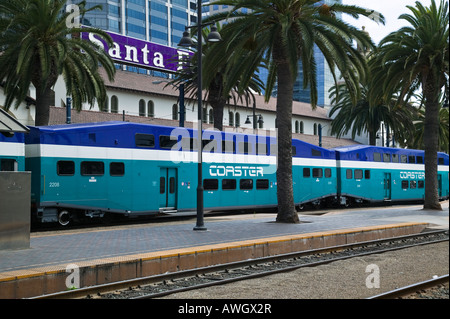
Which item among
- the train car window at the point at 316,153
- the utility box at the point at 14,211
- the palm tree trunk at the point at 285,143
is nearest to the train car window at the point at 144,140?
the palm tree trunk at the point at 285,143

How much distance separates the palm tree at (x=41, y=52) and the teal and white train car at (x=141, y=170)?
534 cm

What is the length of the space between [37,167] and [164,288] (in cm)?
1120

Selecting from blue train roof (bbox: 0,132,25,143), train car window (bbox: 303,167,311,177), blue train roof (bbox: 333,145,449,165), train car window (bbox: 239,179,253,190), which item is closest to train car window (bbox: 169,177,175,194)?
train car window (bbox: 239,179,253,190)

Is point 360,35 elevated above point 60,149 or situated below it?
above

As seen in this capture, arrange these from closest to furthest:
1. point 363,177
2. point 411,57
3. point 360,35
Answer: point 360,35, point 411,57, point 363,177

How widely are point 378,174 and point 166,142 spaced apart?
62.5ft

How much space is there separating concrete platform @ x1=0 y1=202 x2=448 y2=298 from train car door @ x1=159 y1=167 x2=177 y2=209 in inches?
191

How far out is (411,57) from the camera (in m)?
28.2

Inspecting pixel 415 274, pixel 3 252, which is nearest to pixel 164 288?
pixel 3 252

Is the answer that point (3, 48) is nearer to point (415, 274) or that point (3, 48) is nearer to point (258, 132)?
point (258, 132)

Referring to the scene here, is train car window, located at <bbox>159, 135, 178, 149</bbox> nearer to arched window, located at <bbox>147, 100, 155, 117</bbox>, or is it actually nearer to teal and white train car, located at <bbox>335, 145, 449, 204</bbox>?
teal and white train car, located at <bbox>335, 145, 449, 204</bbox>

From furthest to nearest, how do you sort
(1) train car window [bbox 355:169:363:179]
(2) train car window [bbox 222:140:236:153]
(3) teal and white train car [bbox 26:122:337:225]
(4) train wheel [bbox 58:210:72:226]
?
1. (1) train car window [bbox 355:169:363:179]
2. (2) train car window [bbox 222:140:236:153]
3. (4) train wheel [bbox 58:210:72:226]
4. (3) teal and white train car [bbox 26:122:337:225]

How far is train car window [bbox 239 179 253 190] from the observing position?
91.5ft

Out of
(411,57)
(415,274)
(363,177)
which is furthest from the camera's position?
(363,177)
